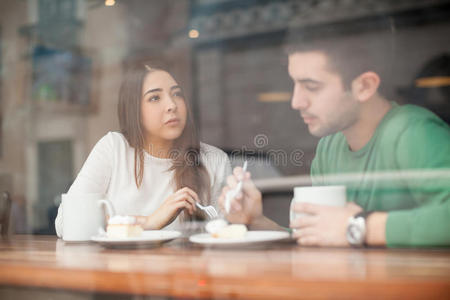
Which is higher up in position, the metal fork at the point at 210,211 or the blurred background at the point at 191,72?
the blurred background at the point at 191,72

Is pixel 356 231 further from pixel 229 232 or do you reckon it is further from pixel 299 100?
pixel 299 100

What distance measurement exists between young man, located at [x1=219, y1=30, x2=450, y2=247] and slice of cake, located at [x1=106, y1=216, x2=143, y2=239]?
10.6 inches

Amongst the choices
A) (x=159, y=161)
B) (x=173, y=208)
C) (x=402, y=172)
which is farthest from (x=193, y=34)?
(x=402, y=172)

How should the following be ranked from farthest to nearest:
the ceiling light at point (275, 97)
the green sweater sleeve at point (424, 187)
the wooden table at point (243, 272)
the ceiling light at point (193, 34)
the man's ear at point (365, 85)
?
1. the ceiling light at point (193, 34)
2. the ceiling light at point (275, 97)
3. the man's ear at point (365, 85)
4. the green sweater sleeve at point (424, 187)
5. the wooden table at point (243, 272)

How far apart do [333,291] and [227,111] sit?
2.78ft

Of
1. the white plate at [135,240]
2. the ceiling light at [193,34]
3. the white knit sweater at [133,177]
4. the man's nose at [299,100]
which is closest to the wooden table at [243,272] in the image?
the white plate at [135,240]

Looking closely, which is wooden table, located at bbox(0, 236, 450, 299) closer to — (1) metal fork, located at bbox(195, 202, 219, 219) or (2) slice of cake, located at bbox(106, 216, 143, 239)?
(2) slice of cake, located at bbox(106, 216, 143, 239)

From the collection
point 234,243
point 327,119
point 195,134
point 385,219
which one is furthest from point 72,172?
point 385,219

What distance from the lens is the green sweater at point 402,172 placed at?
3.47 feet

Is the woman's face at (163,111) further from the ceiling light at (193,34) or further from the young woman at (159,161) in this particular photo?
the ceiling light at (193,34)

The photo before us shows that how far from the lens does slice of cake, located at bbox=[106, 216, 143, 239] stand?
1.26 m

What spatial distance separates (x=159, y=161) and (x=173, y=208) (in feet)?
0.52

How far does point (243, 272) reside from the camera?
2.71 ft

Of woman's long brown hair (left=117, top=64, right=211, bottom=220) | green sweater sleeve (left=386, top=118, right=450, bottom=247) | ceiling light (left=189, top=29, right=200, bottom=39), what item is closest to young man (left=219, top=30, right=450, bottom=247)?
green sweater sleeve (left=386, top=118, right=450, bottom=247)
